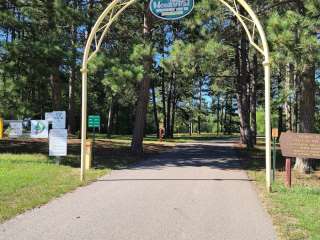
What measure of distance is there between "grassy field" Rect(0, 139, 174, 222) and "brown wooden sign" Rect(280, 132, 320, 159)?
4.91 metres

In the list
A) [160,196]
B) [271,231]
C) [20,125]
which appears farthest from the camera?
[20,125]

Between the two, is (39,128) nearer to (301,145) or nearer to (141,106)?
(141,106)

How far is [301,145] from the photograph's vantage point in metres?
13.0

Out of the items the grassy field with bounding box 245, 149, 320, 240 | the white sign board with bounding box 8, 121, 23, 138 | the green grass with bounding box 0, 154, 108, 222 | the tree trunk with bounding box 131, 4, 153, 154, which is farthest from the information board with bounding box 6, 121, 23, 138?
the grassy field with bounding box 245, 149, 320, 240

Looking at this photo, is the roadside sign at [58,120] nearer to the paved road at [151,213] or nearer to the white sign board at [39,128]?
the white sign board at [39,128]

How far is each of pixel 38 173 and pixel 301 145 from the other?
689cm

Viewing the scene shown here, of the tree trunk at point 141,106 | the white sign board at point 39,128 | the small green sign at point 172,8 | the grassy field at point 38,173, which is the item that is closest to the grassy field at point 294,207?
the grassy field at point 38,173

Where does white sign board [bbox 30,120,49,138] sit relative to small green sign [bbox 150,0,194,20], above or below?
below

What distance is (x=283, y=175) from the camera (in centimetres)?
1656

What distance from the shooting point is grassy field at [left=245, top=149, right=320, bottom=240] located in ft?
26.4

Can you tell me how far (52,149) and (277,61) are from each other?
7198mm

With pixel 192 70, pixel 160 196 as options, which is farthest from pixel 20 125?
pixel 160 196

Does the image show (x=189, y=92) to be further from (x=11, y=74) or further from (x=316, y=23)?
(x=316, y=23)

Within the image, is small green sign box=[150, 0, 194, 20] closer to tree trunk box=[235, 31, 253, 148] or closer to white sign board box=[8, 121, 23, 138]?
white sign board box=[8, 121, 23, 138]
